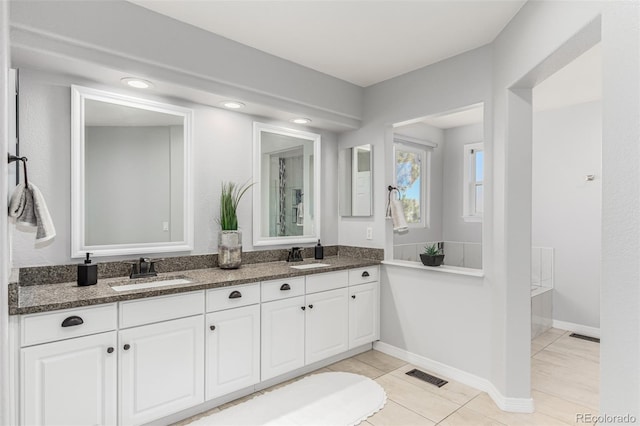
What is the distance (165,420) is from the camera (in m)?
2.20

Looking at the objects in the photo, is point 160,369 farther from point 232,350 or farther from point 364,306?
point 364,306

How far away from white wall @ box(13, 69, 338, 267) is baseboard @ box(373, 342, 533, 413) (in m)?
1.25

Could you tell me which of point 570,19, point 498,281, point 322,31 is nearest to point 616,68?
point 570,19

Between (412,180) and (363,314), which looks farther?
(412,180)

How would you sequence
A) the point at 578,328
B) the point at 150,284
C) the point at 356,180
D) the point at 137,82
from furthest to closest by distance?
the point at 578,328, the point at 356,180, the point at 137,82, the point at 150,284

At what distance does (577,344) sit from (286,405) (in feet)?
10.2

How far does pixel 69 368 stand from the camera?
181 centimetres

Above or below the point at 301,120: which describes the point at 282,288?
below

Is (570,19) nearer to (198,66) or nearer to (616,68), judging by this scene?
(616,68)

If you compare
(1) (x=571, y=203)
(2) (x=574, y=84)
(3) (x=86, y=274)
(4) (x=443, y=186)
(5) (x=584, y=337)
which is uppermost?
(2) (x=574, y=84)

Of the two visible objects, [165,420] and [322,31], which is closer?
[165,420]

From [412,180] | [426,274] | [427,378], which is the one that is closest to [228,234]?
[426,274]

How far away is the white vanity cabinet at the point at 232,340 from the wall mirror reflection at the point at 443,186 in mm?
2473

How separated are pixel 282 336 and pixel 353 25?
231cm
